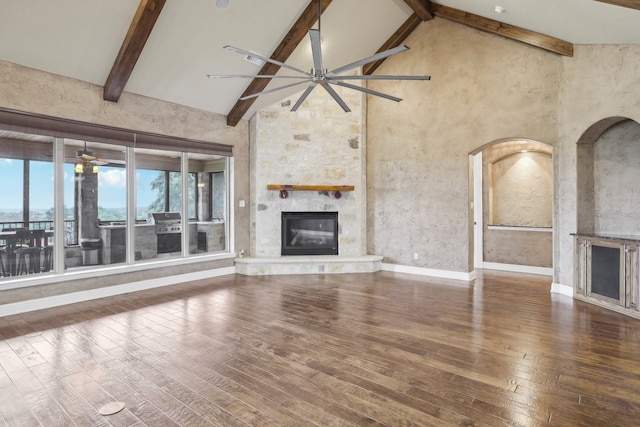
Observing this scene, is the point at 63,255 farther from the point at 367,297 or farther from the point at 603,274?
the point at 603,274

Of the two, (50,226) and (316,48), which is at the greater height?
(316,48)

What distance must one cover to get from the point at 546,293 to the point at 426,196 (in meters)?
2.42

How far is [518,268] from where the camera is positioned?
274 inches

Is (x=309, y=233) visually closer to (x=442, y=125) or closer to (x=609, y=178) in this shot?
(x=442, y=125)

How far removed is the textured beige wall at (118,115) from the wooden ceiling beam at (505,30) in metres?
4.07

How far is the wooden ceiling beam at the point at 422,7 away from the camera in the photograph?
5.83m

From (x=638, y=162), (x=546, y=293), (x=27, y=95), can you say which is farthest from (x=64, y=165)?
(x=638, y=162)

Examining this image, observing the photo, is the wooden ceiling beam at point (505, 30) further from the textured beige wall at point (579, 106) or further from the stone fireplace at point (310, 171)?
the stone fireplace at point (310, 171)

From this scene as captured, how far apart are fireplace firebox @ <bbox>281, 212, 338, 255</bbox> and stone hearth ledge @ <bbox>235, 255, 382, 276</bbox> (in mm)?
196

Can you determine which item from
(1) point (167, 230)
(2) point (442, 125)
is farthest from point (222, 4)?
(2) point (442, 125)

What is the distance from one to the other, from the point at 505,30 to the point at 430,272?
162 inches

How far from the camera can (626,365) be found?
2916 millimetres

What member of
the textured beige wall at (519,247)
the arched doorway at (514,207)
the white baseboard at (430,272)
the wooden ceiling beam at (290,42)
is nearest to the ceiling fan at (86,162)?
Result: the wooden ceiling beam at (290,42)

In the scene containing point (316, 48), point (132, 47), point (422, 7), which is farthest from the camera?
Result: point (422, 7)
